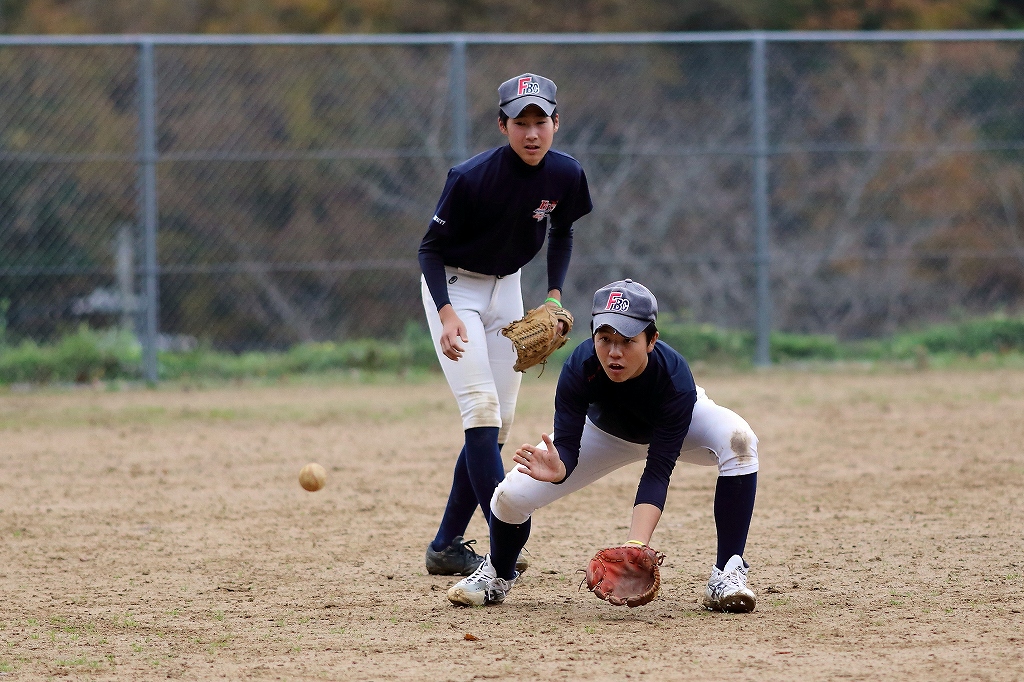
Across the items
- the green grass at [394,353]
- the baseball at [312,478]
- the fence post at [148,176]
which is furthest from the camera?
the green grass at [394,353]

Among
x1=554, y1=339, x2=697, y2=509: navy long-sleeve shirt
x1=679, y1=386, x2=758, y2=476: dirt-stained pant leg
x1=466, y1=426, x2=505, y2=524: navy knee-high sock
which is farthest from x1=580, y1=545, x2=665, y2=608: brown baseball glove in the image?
x1=466, y1=426, x2=505, y2=524: navy knee-high sock

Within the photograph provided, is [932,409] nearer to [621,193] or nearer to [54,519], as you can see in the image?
[621,193]

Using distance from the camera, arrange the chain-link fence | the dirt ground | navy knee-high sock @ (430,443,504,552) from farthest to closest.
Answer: the chain-link fence → navy knee-high sock @ (430,443,504,552) → the dirt ground

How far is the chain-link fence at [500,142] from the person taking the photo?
11508mm

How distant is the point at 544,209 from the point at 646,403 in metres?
1.03

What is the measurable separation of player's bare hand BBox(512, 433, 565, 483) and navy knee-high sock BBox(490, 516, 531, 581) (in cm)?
34

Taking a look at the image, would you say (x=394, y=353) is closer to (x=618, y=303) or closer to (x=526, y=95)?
(x=526, y=95)

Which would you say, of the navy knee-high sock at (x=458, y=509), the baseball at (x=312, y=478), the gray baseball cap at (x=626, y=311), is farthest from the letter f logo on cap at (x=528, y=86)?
the baseball at (x=312, y=478)

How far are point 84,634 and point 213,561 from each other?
114cm

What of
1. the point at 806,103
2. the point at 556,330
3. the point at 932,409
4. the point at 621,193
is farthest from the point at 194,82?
the point at 556,330

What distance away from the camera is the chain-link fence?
11.5 m

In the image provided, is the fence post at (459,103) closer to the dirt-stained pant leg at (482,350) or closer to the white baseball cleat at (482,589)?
the dirt-stained pant leg at (482,350)

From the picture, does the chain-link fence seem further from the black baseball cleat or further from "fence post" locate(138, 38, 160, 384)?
the black baseball cleat

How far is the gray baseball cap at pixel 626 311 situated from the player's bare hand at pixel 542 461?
1.37 feet
